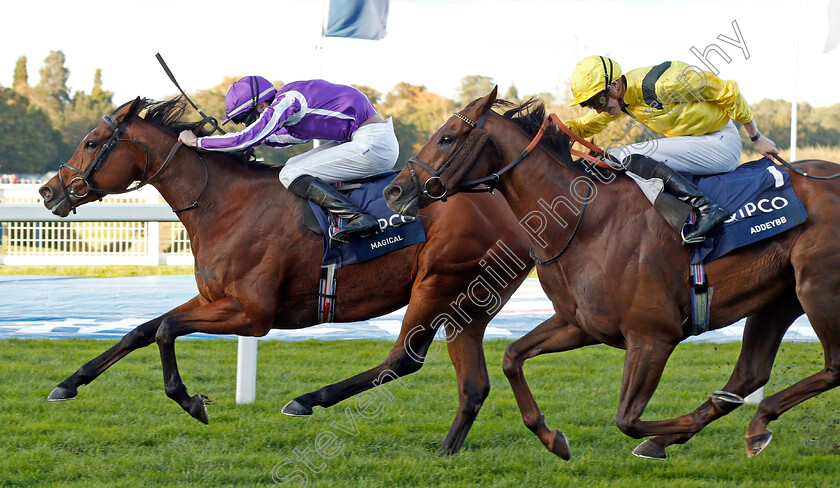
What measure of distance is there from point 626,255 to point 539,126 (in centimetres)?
72

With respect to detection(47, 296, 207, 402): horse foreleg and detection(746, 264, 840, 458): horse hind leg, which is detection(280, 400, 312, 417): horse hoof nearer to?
detection(47, 296, 207, 402): horse foreleg

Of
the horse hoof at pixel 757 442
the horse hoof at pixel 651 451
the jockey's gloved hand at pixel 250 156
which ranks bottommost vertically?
the horse hoof at pixel 651 451

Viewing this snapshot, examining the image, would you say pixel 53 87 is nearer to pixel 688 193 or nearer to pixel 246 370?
pixel 246 370

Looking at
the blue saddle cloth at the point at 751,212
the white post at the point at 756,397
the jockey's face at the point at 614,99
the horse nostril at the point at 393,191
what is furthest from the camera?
the white post at the point at 756,397

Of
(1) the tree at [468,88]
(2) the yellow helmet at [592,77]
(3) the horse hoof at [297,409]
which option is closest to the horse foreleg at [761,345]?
(2) the yellow helmet at [592,77]

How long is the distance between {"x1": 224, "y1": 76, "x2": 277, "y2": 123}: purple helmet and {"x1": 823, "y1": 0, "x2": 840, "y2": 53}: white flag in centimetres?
547

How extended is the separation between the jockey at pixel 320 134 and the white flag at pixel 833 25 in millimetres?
4943

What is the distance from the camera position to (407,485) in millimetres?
4203

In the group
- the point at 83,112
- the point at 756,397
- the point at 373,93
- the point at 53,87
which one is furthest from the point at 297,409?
the point at 53,87

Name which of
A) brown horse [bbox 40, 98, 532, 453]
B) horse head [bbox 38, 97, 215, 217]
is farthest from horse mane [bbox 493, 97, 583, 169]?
horse head [bbox 38, 97, 215, 217]

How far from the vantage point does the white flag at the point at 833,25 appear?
8.02 metres

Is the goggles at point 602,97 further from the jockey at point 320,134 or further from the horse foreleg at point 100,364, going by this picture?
the horse foreleg at point 100,364

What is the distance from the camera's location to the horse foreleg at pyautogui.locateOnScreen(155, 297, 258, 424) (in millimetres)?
4520

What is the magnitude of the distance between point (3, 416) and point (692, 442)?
12.9ft
